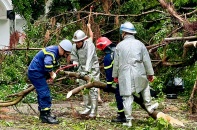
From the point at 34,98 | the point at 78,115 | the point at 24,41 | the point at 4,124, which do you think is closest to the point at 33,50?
the point at 24,41

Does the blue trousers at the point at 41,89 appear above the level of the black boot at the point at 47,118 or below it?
above

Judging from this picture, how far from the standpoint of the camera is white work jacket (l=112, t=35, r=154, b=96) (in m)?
7.55

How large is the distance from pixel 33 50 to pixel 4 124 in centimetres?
423

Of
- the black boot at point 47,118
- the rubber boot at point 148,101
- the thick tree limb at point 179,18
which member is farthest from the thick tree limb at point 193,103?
the black boot at point 47,118

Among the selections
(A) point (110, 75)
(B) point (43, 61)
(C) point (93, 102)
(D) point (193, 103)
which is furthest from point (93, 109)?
(D) point (193, 103)

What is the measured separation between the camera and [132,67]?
7547 mm

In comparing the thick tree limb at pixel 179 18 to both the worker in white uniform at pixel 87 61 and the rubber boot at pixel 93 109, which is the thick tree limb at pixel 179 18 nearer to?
the worker in white uniform at pixel 87 61

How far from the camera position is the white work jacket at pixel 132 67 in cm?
755

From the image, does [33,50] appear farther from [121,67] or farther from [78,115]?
[121,67]

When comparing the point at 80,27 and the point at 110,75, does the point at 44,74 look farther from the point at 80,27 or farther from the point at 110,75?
the point at 80,27

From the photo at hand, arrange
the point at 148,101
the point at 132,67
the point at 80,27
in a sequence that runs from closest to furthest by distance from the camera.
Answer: the point at 132,67 < the point at 148,101 < the point at 80,27

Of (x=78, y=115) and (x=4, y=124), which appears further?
(x=78, y=115)

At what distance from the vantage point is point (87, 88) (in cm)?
809

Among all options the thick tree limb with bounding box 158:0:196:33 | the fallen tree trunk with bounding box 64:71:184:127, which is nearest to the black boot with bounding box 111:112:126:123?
the fallen tree trunk with bounding box 64:71:184:127
